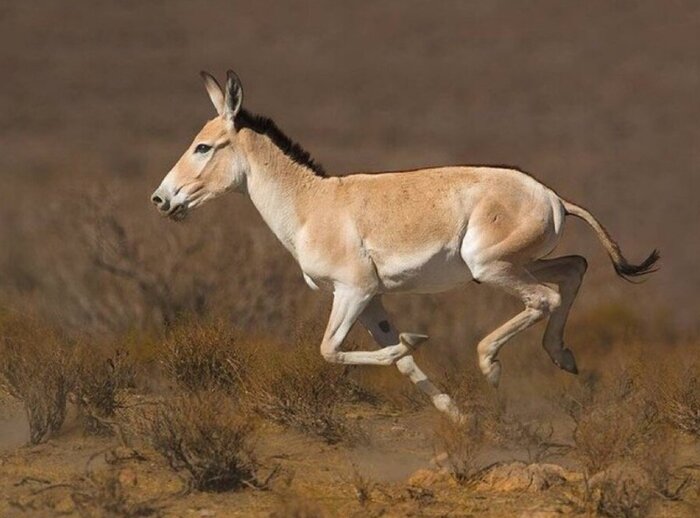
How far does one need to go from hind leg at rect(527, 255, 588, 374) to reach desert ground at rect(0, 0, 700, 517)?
0.53 metres

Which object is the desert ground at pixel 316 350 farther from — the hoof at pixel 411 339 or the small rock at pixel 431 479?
the hoof at pixel 411 339

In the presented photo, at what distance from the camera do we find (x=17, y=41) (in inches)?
2103

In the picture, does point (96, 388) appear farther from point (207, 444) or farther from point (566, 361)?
point (566, 361)

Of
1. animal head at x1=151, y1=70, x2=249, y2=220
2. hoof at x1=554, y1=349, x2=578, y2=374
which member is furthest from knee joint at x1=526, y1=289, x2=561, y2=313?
animal head at x1=151, y1=70, x2=249, y2=220

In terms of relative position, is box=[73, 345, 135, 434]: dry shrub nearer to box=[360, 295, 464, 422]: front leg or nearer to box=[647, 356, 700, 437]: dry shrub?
box=[360, 295, 464, 422]: front leg

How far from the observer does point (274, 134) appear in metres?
13.1

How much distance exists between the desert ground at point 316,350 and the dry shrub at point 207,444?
2 centimetres

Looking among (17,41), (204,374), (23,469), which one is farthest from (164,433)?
(17,41)

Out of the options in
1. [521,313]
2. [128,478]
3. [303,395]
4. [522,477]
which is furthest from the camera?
[303,395]

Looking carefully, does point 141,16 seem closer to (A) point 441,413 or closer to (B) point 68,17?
(B) point 68,17

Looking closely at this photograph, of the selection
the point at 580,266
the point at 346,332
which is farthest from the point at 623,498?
the point at 580,266

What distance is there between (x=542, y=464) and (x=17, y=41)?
44.2 meters

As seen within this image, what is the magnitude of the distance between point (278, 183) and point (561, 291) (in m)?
2.36

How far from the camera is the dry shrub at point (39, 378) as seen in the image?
12.9m
